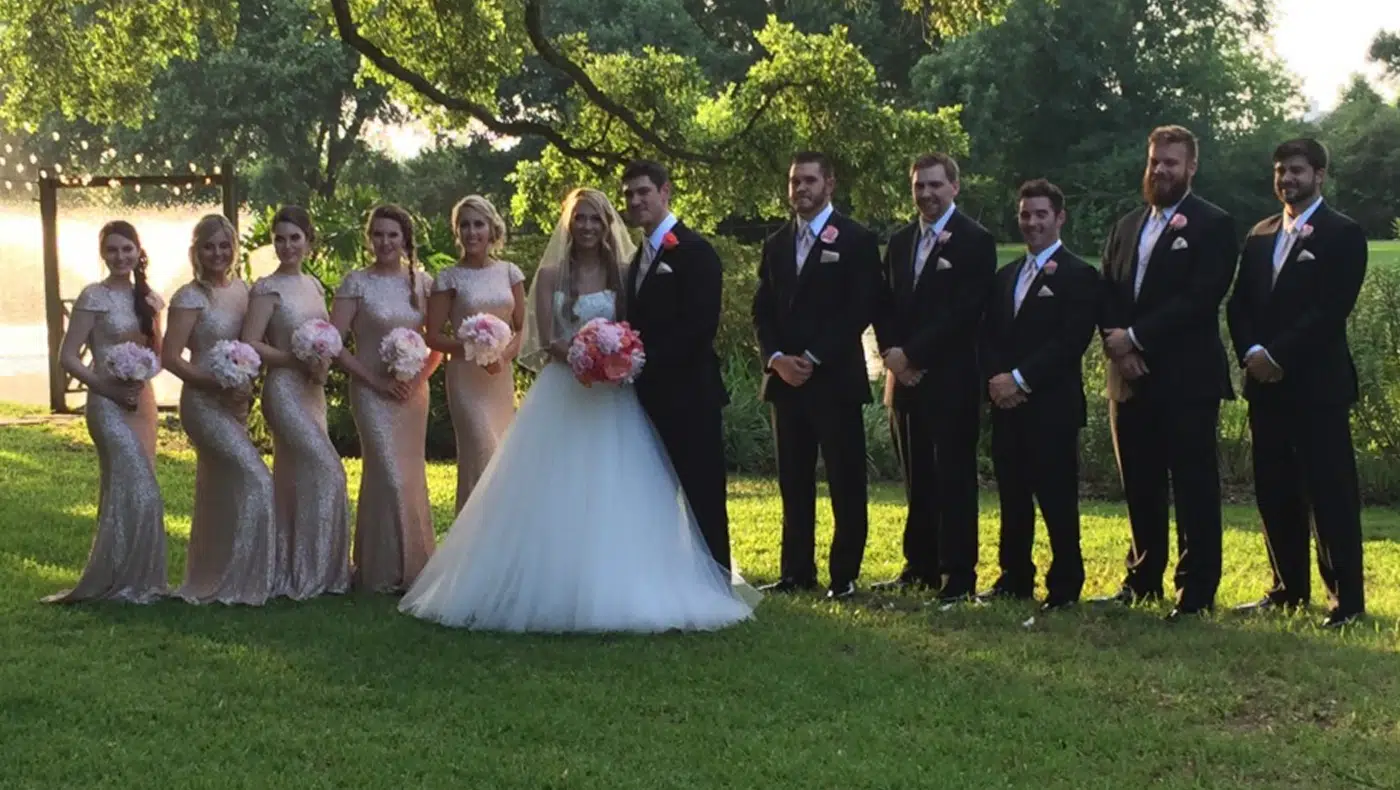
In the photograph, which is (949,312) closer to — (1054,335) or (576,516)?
(1054,335)

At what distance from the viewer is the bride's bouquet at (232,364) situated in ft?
24.7

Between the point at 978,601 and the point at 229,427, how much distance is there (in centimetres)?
429

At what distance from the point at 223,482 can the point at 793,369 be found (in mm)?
3288

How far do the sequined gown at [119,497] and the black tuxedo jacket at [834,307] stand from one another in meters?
3.57

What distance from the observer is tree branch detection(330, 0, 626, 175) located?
14.4 metres

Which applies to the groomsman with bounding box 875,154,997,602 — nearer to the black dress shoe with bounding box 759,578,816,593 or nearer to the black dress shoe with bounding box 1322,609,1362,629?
the black dress shoe with bounding box 759,578,816,593

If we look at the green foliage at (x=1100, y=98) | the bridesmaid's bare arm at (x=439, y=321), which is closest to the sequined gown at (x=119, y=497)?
the bridesmaid's bare arm at (x=439, y=321)

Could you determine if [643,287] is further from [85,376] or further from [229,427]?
[85,376]

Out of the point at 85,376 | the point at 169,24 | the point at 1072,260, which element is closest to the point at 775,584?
the point at 1072,260

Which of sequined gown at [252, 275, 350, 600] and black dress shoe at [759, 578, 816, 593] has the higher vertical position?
sequined gown at [252, 275, 350, 600]

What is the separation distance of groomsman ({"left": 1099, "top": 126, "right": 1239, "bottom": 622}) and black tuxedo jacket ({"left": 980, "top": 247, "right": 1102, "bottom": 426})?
0.15 meters

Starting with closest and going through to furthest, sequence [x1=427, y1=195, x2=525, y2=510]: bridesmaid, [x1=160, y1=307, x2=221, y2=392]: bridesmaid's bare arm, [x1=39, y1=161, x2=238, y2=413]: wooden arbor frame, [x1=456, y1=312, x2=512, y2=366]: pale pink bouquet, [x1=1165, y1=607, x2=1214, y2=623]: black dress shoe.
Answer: [x1=1165, y1=607, x2=1214, y2=623]: black dress shoe
[x1=160, y1=307, x2=221, y2=392]: bridesmaid's bare arm
[x1=456, y1=312, x2=512, y2=366]: pale pink bouquet
[x1=427, y1=195, x2=525, y2=510]: bridesmaid
[x1=39, y1=161, x2=238, y2=413]: wooden arbor frame

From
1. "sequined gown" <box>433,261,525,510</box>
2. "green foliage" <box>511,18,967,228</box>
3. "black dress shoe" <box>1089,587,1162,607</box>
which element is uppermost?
"green foliage" <box>511,18,967,228</box>

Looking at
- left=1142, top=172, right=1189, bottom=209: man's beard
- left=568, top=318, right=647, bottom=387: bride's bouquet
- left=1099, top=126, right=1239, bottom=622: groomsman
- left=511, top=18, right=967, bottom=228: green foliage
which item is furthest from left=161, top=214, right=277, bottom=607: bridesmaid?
left=511, top=18, right=967, bottom=228: green foliage
